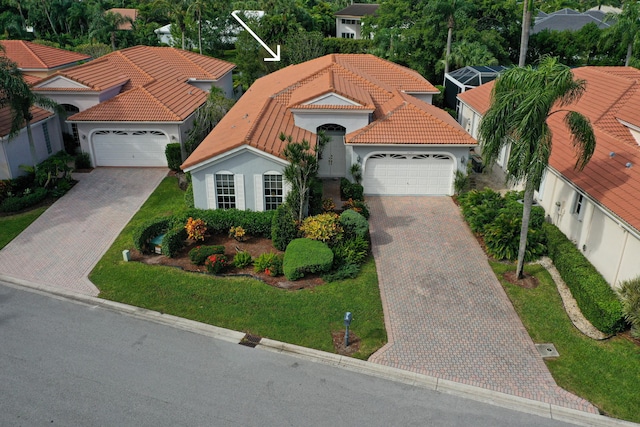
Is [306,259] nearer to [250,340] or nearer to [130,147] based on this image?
[250,340]

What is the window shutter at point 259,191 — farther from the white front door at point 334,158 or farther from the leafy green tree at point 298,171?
the white front door at point 334,158

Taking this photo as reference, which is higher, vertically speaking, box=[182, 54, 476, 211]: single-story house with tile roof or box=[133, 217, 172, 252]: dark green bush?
box=[182, 54, 476, 211]: single-story house with tile roof

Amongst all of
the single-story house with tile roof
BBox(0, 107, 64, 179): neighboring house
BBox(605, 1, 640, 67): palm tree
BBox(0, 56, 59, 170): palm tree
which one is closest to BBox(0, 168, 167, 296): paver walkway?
BBox(0, 107, 64, 179): neighboring house

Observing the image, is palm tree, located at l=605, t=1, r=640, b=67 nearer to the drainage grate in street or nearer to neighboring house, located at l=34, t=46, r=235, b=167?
neighboring house, located at l=34, t=46, r=235, b=167

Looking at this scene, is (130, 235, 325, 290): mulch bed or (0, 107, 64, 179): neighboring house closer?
(130, 235, 325, 290): mulch bed

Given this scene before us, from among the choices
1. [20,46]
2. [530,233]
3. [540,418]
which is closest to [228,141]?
[530,233]

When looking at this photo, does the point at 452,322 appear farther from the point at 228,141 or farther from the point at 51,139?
the point at 51,139
